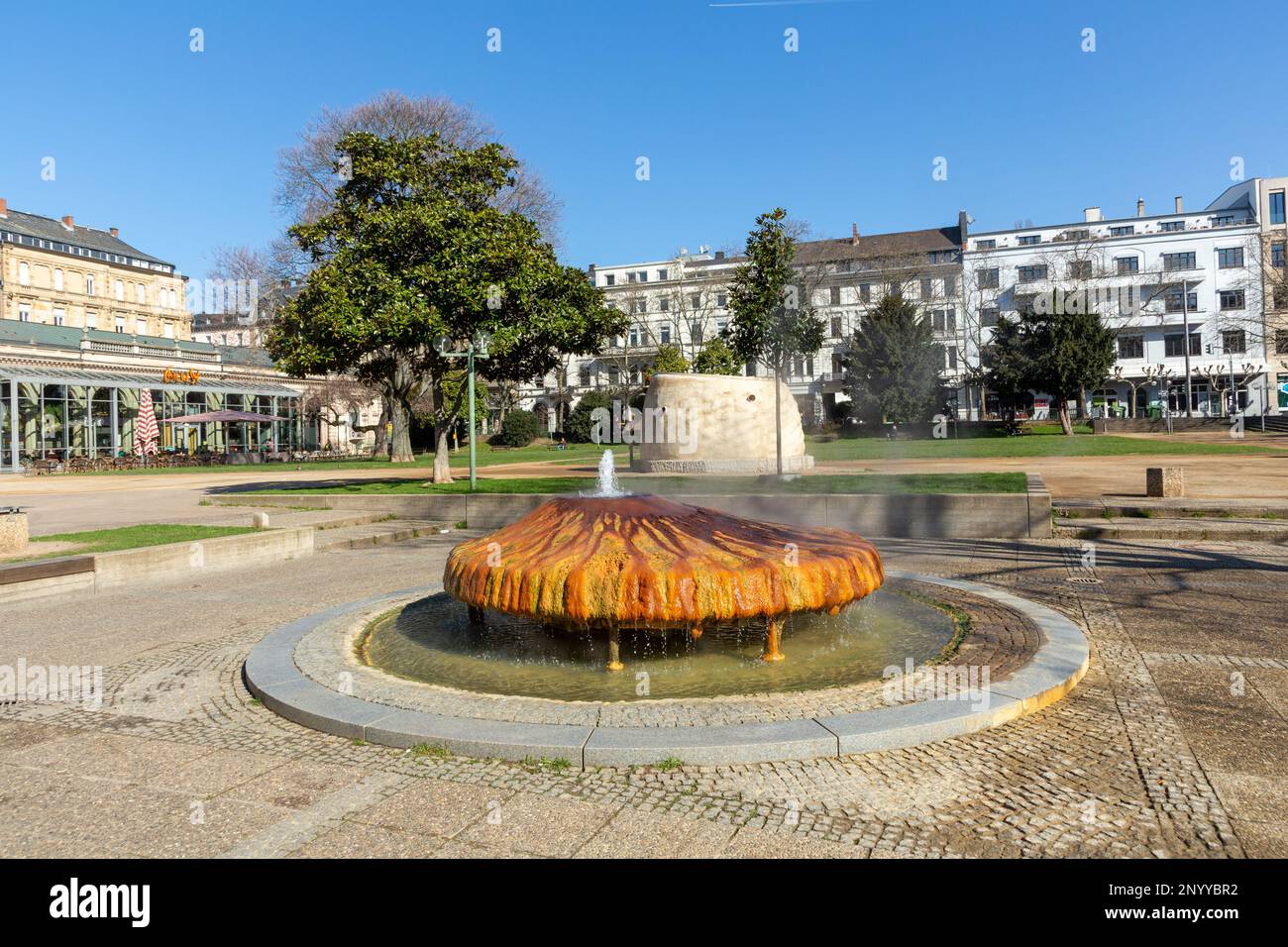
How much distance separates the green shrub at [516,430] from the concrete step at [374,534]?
36510mm

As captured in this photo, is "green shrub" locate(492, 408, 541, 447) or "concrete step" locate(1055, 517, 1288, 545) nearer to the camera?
"concrete step" locate(1055, 517, 1288, 545)

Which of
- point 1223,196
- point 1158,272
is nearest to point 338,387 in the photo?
point 1158,272

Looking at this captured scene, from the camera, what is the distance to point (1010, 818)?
3053mm

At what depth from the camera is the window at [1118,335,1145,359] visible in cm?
6141

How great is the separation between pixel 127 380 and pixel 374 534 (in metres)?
41.7

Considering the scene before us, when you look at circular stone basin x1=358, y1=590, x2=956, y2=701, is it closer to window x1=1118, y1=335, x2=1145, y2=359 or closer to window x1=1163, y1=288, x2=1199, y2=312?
window x1=1118, y1=335, x2=1145, y2=359

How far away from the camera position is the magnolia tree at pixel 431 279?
17406mm

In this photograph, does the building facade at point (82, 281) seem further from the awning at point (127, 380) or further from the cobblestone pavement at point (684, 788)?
the cobblestone pavement at point (684, 788)

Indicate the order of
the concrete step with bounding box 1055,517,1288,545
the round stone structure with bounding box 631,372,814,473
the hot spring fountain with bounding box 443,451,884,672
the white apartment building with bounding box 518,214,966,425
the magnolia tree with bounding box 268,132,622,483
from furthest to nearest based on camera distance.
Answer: the white apartment building with bounding box 518,214,966,425 → the round stone structure with bounding box 631,372,814,473 → the magnolia tree with bounding box 268,132,622,483 → the concrete step with bounding box 1055,517,1288,545 → the hot spring fountain with bounding box 443,451,884,672

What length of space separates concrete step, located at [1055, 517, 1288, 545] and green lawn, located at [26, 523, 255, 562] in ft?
41.1

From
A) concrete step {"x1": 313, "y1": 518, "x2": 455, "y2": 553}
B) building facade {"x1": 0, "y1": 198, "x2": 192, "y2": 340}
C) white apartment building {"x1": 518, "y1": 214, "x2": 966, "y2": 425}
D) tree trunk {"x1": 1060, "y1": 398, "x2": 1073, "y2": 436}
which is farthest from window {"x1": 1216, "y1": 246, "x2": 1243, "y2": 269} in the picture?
building facade {"x1": 0, "y1": 198, "x2": 192, "y2": 340}

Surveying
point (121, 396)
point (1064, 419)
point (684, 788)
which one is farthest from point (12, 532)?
point (1064, 419)

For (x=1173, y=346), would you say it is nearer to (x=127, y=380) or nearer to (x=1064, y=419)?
(x=1064, y=419)

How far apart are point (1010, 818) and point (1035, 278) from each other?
230 ft
